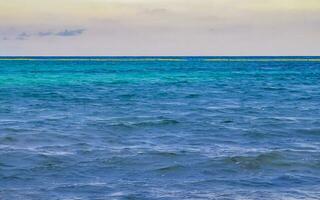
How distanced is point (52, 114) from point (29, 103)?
22.0 feet

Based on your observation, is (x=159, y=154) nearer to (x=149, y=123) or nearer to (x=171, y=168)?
(x=171, y=168)

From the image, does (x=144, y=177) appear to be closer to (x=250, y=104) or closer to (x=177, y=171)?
(x=177, y=171)

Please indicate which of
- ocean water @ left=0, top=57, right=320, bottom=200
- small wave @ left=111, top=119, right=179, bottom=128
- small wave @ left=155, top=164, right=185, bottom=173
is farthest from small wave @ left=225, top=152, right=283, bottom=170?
small wave @ left=111, top=119, right=179, bottom=128

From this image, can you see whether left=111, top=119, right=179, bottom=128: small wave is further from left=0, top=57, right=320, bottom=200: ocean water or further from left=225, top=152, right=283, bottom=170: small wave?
left=225, top=152, right=283, bottom=170: small wave

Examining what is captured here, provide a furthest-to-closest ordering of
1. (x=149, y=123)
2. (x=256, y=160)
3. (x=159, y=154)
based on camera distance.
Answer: (x=149, y=123), (x=159, y=154), (x=256, y=160)

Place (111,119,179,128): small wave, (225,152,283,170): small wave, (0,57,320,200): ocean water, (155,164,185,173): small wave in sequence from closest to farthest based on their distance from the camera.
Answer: (0,57,320,200): ocean water → (155,164,185,173): small wave → (225,152,283,170): small wave → (111,119,179,128): small wave

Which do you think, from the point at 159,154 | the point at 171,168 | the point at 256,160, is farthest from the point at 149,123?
the point at 171,168

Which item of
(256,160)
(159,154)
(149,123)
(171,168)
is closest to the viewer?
(171,168)

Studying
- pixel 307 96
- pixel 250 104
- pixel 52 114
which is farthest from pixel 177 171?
pixel 307 96

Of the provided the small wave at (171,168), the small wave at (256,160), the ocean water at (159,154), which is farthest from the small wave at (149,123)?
the small wave at (171,168)

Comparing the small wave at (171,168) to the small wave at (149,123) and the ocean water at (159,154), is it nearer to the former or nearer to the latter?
the ocean water at (159,154)

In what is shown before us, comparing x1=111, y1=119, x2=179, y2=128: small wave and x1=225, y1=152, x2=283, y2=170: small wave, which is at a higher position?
x1=225, y1=152, x2=283, y2=170: small wave

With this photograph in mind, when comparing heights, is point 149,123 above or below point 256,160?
below

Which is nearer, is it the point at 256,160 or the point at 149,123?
the point at 256,160
